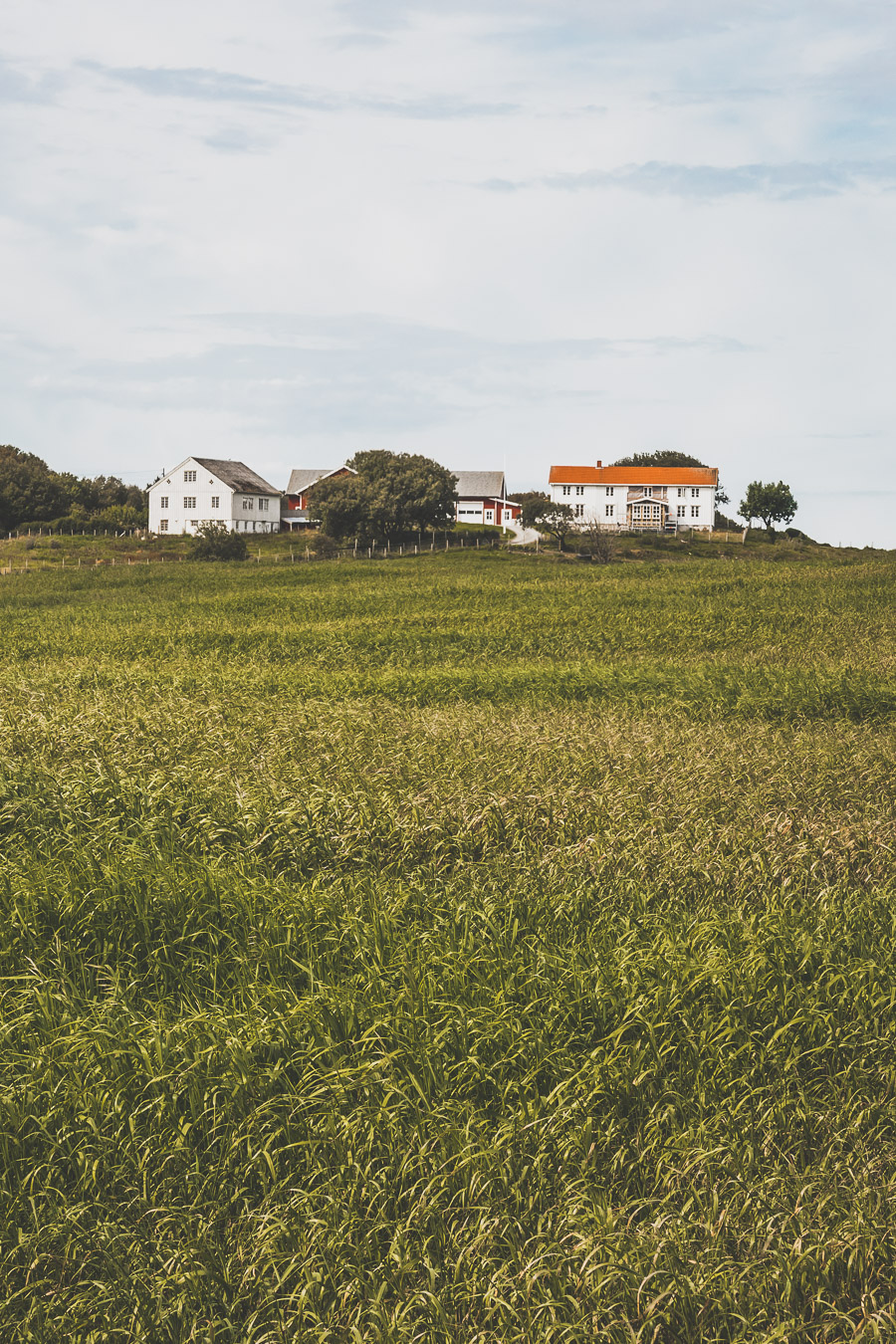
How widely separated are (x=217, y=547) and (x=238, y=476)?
93.8 ft

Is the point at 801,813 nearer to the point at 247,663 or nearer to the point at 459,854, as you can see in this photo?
the point at 459,854

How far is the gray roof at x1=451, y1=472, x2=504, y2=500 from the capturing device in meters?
119

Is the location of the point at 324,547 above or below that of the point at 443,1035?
above

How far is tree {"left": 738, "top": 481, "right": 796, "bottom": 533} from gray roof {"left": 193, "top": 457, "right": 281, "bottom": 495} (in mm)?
56091

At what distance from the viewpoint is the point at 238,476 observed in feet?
337

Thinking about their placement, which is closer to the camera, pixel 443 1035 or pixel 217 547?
pixel 443 1035

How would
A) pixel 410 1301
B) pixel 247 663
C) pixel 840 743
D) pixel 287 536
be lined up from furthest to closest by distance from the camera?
pixel 287 536 < pixel 247 663 < pixel 840 743 < pixel 410 1301

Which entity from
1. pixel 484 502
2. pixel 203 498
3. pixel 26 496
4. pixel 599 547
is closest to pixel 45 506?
pixel 26 496

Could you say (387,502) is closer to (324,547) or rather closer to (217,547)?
(324,547)

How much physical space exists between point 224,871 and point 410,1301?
14.4 ft

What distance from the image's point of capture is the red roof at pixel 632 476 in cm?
11412

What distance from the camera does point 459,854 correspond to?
9.02 metres

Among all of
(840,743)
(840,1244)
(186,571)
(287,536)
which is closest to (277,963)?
(840,1244)

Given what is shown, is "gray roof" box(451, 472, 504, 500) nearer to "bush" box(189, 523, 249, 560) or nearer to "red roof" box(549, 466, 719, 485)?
"red roof" box(549, 466, 719, 485)
